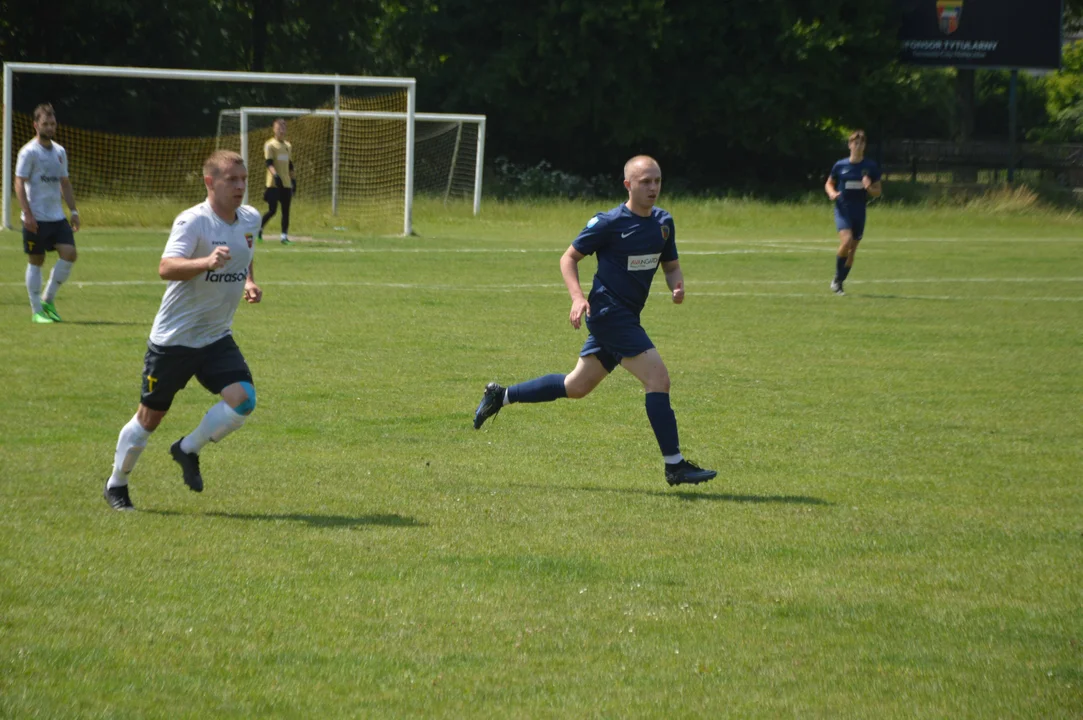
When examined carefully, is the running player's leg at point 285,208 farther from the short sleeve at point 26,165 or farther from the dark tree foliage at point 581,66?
the dark tree foliage at point 581,66

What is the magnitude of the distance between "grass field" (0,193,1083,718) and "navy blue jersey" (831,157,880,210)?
415 centimetres

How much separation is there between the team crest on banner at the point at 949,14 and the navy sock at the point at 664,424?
35787 millimetres

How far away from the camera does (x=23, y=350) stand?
11.8 metres

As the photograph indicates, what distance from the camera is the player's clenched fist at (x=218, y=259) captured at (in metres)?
6.18

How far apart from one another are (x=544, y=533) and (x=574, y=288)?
1588 mm

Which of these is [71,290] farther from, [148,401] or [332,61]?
[332,61]

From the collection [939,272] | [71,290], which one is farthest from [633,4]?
[71,290]

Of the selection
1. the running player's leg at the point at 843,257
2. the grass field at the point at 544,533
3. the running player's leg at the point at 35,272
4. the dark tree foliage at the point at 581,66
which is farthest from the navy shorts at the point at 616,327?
the dark tree foliage at the point at 581,66

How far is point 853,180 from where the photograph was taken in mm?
18094

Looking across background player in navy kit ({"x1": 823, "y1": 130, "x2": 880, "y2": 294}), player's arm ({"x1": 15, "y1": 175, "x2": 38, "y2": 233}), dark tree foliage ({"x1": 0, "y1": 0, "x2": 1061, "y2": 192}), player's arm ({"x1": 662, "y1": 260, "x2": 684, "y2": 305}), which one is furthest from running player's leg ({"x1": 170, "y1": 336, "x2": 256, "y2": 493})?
dark tree foliage ({"x1": 0, "y1": 0, "x2": 1061, "y2": 192})

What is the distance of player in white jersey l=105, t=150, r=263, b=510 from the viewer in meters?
6.53

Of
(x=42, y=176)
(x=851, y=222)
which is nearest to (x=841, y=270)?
(x=851, y=222)

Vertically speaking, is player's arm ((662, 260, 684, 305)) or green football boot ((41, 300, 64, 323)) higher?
player's arm ((662, 260, 684, 305))

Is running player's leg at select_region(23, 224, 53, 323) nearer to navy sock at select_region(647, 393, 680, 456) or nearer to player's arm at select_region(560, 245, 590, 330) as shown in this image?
player's arm at select_region(560, 245, 590, 330)
